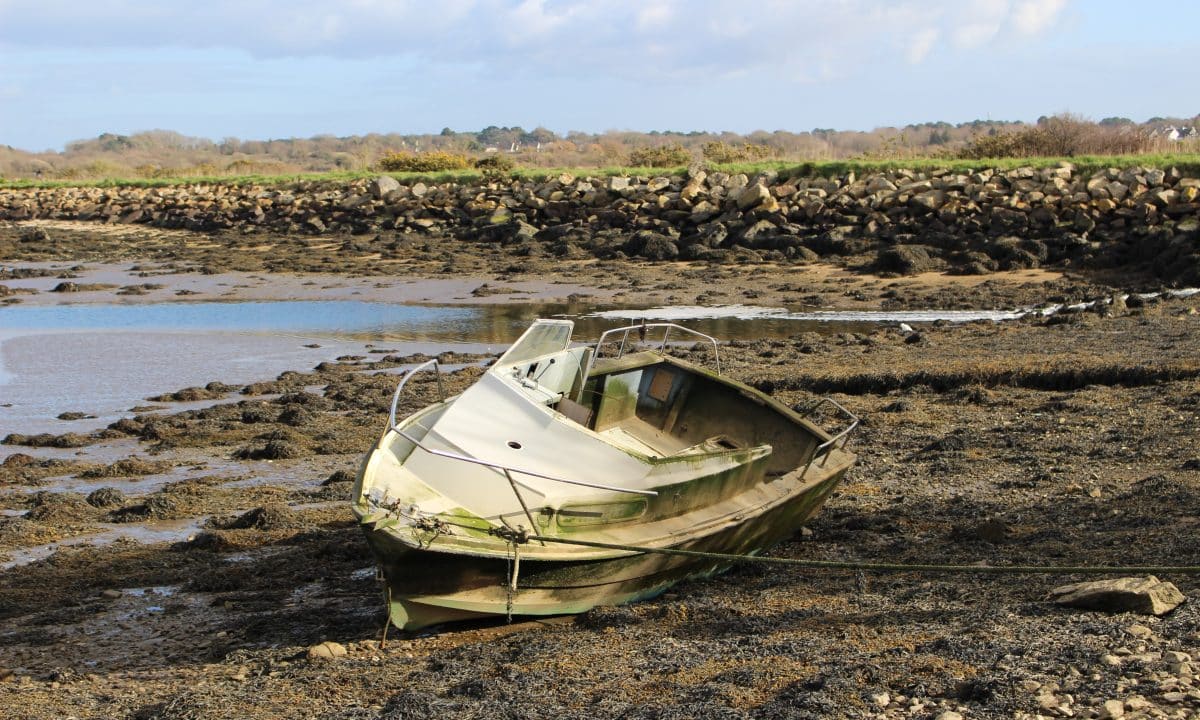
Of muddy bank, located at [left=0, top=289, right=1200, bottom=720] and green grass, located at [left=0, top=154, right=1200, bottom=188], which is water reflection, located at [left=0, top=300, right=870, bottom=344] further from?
green grass, located at [left=0, top=154, right=1200, bottom=188]

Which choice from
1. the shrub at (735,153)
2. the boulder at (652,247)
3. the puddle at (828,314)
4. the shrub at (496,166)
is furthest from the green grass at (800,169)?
the puddle at (828,314)

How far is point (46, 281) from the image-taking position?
3130 cm

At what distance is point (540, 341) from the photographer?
377 inches

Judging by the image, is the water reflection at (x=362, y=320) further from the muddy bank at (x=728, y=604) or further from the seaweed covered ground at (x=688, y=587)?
the muddy bank at (x=728, y=604)

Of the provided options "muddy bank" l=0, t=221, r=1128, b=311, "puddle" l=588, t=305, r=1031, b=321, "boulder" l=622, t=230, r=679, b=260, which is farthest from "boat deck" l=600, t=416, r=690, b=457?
"boulder" l=622, t=230, r=679, b=260

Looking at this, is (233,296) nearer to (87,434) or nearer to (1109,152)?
(87,434)

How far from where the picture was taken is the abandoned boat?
23.4 feet

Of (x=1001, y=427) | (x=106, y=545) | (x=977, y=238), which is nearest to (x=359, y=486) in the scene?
(x=106, y=545)

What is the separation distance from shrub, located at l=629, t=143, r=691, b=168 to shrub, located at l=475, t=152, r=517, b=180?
4439 mm

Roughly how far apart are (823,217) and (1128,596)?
25.4m

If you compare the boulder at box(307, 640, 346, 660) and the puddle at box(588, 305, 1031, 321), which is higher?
the boulder at box(307, 640, 346, 660)

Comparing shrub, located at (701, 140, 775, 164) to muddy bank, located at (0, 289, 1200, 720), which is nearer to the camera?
muddy bank, located at (0, 289, 1200, 720)

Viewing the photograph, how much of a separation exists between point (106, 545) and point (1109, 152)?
31.3m

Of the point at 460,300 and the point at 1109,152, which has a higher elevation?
the point at 1109,152
